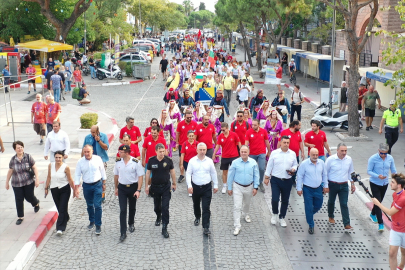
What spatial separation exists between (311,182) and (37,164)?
771 cm

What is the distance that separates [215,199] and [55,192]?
136 inches

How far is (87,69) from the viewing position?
112 feet

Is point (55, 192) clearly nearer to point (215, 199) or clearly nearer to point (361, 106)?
point (215, 199)

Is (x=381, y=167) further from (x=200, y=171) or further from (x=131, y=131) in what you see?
(x=131, y=131)

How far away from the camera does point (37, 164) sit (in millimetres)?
12805

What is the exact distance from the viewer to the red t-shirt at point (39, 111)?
47.0 ft

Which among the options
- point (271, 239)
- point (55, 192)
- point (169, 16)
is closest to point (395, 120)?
point (271, 239)

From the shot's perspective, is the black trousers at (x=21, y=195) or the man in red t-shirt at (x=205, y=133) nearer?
the black trousers at (x=21, y=195)

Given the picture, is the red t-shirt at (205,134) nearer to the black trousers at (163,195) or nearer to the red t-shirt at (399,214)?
the black trousers at (163,195)

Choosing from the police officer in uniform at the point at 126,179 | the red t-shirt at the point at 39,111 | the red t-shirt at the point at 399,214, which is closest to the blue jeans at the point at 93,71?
the red t-shirt at the point at 39,111

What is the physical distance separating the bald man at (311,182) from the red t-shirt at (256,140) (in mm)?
1936

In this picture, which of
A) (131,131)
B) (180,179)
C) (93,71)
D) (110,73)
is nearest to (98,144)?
(131,131)

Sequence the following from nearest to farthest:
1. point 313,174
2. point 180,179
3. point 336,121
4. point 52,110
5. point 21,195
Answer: point 313,174 → point 21,195 → point 180,179 → point 52,110 → point 336,121

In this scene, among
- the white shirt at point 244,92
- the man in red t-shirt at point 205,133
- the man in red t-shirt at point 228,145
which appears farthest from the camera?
the white shirt at point 244,92
